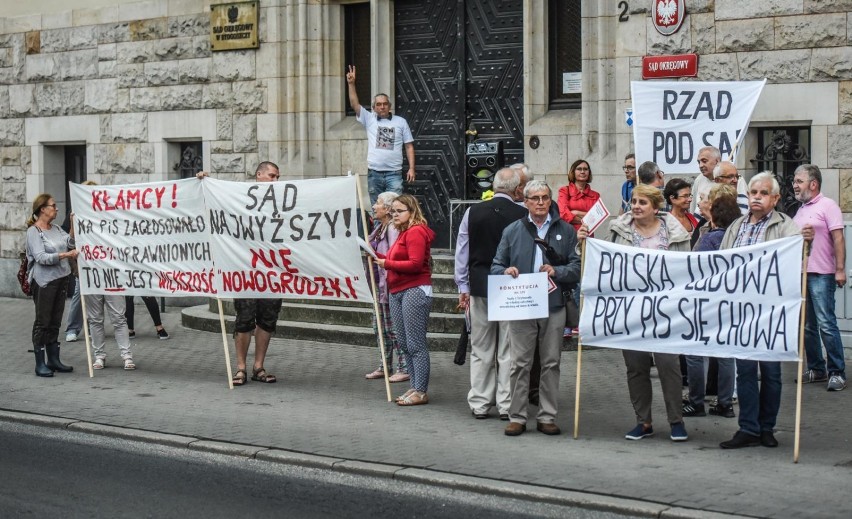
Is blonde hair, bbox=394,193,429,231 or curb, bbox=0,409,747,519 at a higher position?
blonde hair, bbox=394,193,429,231

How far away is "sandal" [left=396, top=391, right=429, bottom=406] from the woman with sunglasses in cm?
409

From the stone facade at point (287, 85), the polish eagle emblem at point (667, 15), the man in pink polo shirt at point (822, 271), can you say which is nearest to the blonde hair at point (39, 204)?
the stone facade at point (287, 85)

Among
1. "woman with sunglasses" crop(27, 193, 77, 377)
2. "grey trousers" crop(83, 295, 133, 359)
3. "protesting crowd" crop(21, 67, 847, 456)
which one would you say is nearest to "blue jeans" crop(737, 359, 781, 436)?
"protesting crowd" crop(21, 67, 847, 456)

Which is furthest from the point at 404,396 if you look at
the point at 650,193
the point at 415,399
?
the point at 650,193

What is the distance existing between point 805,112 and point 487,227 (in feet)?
16.3

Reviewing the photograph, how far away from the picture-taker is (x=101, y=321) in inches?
547

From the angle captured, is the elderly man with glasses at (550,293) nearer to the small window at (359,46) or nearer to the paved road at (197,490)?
the paved road at (197,490)

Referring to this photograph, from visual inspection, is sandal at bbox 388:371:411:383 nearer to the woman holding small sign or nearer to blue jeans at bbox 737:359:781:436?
the woman holding small sign

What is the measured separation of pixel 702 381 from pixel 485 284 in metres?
1.93

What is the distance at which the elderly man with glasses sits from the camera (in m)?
10.0

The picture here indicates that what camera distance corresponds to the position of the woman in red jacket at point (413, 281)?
1127 cm

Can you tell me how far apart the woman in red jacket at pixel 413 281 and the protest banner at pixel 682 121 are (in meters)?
2.30

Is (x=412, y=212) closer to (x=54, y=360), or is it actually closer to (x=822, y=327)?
(x=822, y=327)

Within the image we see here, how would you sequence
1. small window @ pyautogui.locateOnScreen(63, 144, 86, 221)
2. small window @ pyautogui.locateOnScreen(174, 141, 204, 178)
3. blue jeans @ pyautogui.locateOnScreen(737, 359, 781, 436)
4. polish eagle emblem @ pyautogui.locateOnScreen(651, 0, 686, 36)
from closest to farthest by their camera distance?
Answer: blue jeans @ pyautogui.locateOnScreen(737, 359, 781, 436) < polish eagle emblem @ pyautogui.locateOnScreen(651, 0, 686, 36) < small window @ pyautogui.locateOnScreen(174, 141, 204, 178) < small window @ pyautogui.locateOnScreen(63, 144, 86, 221)
